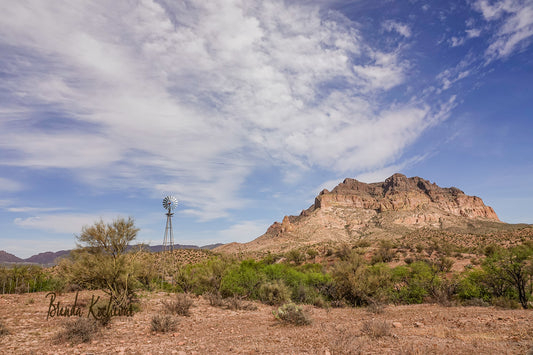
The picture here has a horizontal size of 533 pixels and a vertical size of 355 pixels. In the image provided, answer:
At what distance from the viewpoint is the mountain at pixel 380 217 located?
84062 millimetres

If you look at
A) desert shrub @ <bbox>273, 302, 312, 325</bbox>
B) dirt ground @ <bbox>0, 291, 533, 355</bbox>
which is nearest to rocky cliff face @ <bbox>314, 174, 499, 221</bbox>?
dirt ground @ <bbox>0, 291, 533, 355</bbox>

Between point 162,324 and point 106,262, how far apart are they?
196 inches

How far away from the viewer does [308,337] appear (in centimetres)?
823

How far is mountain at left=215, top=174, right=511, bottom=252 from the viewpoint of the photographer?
84062mm

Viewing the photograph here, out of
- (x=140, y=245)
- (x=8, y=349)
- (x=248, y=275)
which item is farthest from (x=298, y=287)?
(x=8, y=349)

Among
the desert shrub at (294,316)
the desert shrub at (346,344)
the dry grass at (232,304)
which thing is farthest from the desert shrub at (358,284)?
the desert shrub at (346,344)

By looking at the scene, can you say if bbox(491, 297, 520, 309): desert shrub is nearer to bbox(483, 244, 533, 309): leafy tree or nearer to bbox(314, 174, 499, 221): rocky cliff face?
bbox(483, 244, 533, 309): leafy tree

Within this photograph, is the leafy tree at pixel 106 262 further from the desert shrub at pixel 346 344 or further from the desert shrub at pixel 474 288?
the desert shrub at pixel 474 288

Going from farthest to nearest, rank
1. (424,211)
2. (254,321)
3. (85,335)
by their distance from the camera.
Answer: (424,211), (254,321), (85,335)

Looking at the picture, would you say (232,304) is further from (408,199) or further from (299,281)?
→ (408,199)

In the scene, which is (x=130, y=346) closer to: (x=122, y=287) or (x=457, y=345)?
(x=122, y=287)

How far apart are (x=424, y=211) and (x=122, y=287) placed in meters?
112

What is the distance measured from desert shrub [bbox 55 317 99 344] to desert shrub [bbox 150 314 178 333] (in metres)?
1.88

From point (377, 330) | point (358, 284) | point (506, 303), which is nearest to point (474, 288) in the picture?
point (506, 303)
